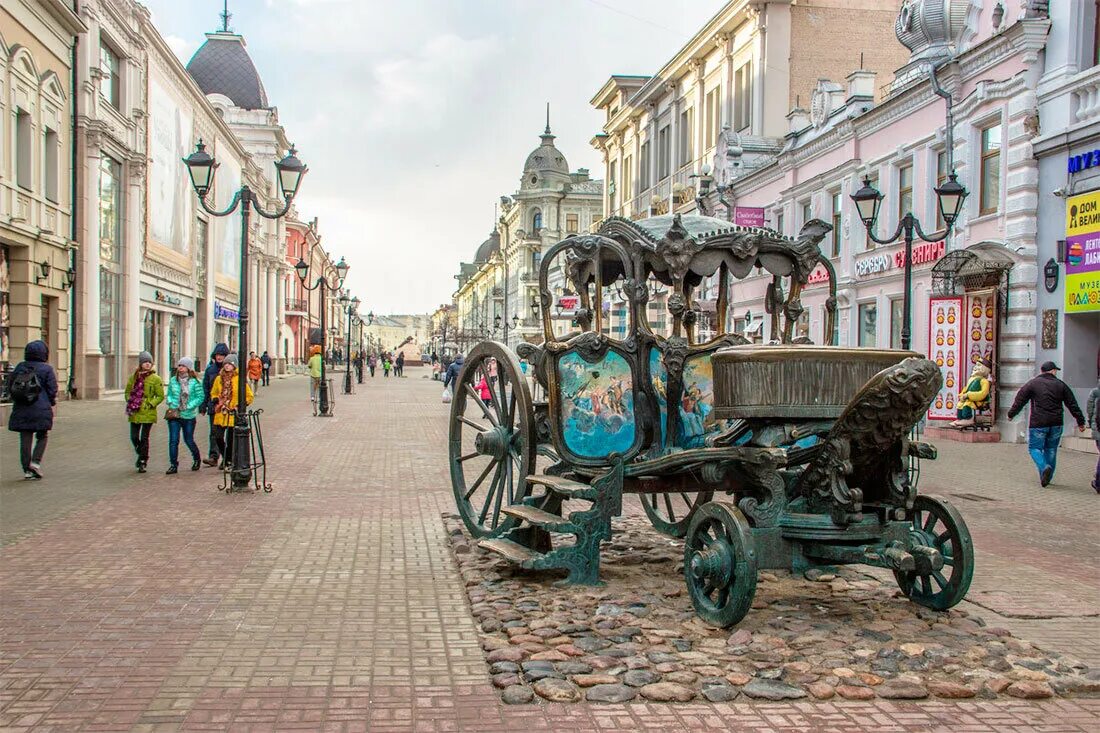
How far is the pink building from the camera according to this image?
2002 cm

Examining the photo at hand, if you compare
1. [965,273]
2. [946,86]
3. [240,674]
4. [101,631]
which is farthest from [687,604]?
[946,86]

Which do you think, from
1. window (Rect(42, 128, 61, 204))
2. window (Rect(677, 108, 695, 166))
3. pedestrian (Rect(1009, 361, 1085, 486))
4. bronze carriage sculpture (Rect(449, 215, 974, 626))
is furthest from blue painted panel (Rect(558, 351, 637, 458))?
window (Rect(677, 108, 695, 166))

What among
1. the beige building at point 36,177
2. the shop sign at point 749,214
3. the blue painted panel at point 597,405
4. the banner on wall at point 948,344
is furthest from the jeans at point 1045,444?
the beige building at point 36,177

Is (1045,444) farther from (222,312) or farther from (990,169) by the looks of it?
(222,312)

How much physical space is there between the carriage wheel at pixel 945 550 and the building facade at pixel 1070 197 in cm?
1348

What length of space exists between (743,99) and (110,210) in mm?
20912

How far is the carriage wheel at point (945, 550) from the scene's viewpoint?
20.5 ft

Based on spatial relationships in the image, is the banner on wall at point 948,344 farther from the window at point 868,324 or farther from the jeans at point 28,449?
the jeans at point 28,449

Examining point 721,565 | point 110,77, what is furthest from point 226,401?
point 110,77

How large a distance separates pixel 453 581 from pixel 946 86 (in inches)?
752

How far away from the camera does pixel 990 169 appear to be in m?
21.5

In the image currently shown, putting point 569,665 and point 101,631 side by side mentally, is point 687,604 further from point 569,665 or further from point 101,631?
point 101,631

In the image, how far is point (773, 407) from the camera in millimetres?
6070

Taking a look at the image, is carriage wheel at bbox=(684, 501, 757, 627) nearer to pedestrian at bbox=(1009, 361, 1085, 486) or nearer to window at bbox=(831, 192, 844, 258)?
pedestrian at bbox=(1009, 361, 1085, 486)
